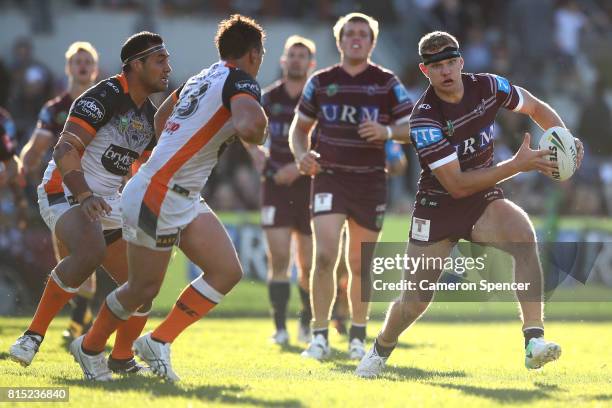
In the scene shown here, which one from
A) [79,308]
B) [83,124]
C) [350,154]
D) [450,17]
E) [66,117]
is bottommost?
[79,308]

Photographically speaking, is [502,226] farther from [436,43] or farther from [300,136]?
[300,136]

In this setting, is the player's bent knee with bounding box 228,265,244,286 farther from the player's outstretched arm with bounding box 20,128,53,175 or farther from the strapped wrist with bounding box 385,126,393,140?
the player's outstretched arm with bounding box 20,128,53,175

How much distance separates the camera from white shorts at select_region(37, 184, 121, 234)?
365 inches

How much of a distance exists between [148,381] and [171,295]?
831 cm

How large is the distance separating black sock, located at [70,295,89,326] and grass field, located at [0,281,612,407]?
31 cm

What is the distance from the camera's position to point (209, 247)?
8.34 meters

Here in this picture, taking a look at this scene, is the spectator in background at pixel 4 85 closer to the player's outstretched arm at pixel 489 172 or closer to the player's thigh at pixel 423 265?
the player's thigh at pixel 423 265

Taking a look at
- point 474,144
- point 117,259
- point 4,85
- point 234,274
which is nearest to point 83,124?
point 117,259

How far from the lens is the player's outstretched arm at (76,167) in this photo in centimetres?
841

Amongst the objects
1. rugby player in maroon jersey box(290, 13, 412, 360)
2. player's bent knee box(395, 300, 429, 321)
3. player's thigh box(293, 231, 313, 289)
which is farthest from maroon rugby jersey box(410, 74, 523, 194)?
player's thigh box(293, 231, 313, 289)

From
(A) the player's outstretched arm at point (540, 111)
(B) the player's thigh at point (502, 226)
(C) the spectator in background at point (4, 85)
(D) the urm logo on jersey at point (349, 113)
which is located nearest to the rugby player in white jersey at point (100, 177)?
(D) the urm logo on jersey at point (349, 113)

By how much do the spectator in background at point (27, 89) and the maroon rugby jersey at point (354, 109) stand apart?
8.25 metres

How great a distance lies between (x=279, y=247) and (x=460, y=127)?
450 centimetres

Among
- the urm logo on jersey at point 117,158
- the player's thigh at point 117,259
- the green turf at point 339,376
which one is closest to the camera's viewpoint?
the green turf at point 339,376
